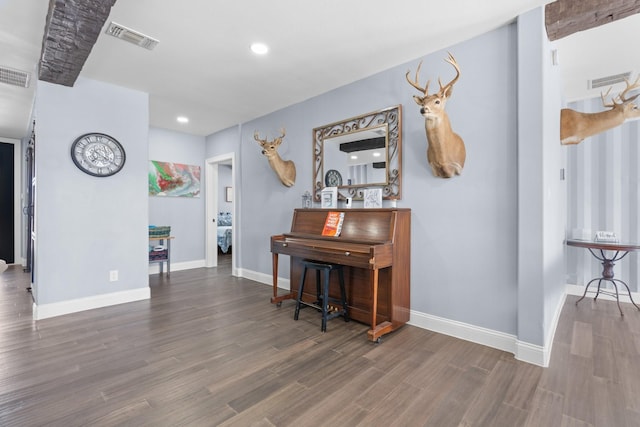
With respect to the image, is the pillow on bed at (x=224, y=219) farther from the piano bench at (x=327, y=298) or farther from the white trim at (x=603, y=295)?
the white trim at (x=603, y=295)

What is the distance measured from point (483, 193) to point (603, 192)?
2.69 metres

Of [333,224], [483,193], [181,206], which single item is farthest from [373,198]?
[181,206]

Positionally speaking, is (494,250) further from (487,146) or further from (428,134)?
(428,134)

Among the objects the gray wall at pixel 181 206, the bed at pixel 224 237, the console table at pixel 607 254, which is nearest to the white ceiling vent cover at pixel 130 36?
the gray wall at pixel 181 206

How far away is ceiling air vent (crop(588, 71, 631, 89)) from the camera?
3490 millimetres

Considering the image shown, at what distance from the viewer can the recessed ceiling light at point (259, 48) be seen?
2.83 meters

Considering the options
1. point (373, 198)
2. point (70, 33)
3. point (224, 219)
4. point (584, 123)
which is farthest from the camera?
point (224, 219)

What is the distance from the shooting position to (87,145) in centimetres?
356

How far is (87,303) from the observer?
357cm

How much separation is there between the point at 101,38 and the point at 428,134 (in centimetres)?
298

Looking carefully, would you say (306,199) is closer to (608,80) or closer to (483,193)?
(483,193)

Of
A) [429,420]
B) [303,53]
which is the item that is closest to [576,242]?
[429,420]

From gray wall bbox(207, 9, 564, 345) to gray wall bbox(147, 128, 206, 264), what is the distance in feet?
A: 13.2

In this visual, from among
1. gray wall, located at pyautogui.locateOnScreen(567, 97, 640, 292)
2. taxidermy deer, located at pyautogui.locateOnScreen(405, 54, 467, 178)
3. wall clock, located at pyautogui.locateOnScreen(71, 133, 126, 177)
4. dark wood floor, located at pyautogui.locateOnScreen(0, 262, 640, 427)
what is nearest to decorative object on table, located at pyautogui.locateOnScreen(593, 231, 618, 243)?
gray wall, located at pyautogui.locateOnScreen(567, 97, 640, 292)
